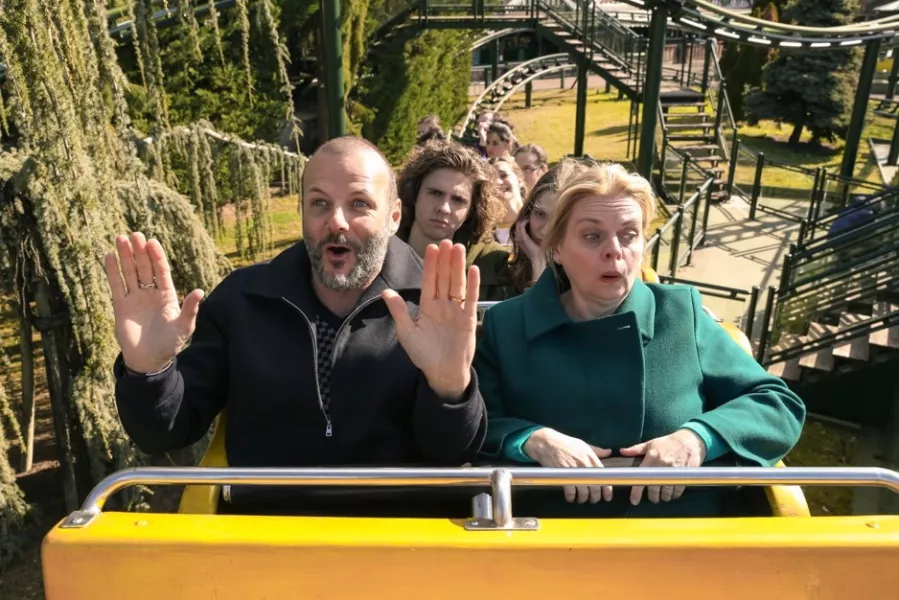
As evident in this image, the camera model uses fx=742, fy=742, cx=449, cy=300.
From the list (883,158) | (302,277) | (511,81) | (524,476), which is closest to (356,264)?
(302,277)

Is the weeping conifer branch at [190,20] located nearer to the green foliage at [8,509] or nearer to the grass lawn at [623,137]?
the green foliage at [8,509]

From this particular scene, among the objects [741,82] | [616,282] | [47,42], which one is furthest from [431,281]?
[741,82]

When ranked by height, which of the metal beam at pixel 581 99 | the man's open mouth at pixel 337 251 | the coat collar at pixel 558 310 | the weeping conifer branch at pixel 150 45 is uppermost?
the weeping conifer branch at pixel 150 45

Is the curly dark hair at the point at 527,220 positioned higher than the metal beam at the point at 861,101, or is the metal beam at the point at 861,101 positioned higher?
the curly dark hair at the point at 527,220

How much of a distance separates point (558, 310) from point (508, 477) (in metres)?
0.64

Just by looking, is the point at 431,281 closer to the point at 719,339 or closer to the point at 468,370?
the point at 468,370

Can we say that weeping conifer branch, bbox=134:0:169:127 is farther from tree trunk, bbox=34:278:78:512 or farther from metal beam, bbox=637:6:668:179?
metal beam, bbox=637:6:668:179

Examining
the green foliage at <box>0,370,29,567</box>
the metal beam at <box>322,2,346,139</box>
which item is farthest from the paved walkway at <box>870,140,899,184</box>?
the green foliage at <box>0,370,29,567</box>

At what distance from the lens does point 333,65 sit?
15.1 feet

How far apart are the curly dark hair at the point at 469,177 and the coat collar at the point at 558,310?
1089 mm

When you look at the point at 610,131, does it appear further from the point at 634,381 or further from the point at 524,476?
the point at 524,476

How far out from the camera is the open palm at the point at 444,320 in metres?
1.71

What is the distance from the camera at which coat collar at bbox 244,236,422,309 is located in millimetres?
2113

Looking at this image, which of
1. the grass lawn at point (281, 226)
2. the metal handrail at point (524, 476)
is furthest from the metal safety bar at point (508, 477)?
the grass lawn at point (281, 226)
